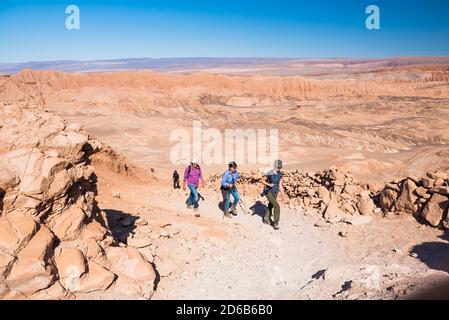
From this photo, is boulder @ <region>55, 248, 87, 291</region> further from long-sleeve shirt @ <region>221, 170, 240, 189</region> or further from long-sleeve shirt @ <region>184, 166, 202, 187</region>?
long-sleeve shirt @ <region>184, 166, 202, 187</region>

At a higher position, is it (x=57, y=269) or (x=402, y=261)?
(x=57, y=269)

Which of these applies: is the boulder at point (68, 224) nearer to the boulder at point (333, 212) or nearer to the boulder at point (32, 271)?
the boulder at point (32, 271)

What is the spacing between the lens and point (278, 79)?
61.2m

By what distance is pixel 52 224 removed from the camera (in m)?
4.77

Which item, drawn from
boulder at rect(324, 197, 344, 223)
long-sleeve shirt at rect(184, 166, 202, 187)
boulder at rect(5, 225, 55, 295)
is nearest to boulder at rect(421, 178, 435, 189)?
boulder at rect(324, 197, 344, 223)

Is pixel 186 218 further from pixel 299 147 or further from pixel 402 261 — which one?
pixel 299 147

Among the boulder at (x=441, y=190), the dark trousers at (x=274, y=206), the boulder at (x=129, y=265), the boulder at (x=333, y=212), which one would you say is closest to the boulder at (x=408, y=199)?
the boulder at (x=441, y=190)

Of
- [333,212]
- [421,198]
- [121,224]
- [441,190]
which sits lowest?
[333,212]

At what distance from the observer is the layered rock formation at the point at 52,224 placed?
13.4 ft

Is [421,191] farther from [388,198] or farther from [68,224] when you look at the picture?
[68,224]

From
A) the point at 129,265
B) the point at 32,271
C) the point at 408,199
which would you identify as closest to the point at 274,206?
the point at 408,199
